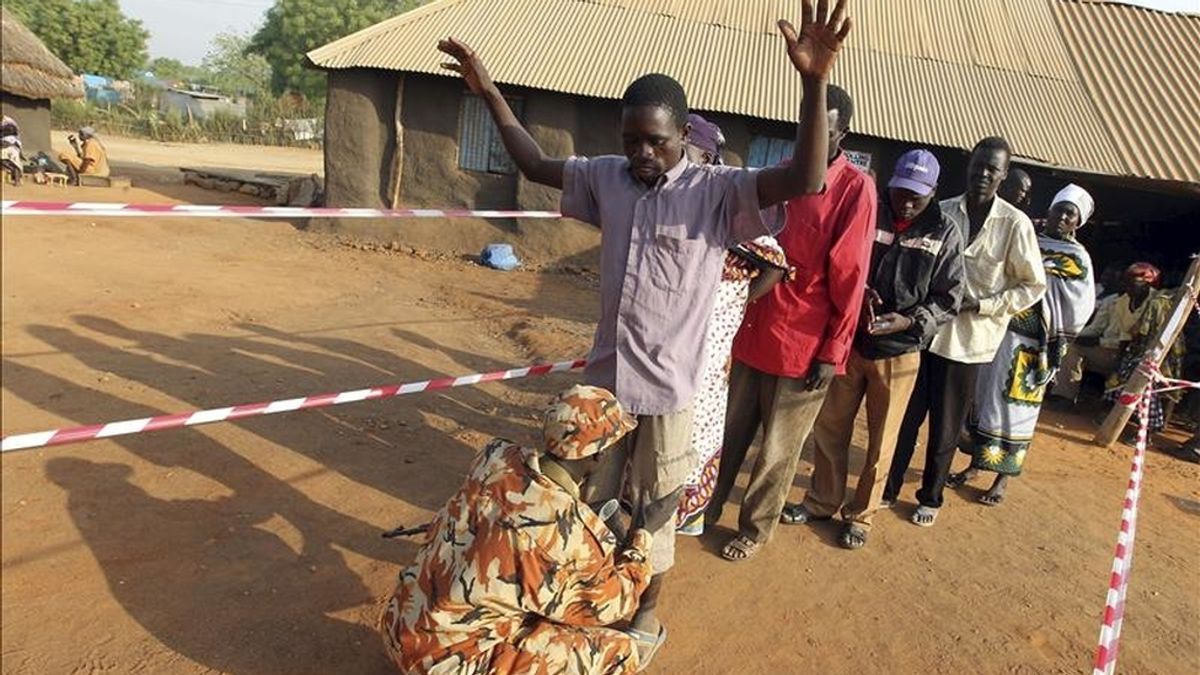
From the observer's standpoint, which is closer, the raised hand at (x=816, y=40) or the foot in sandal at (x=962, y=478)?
the raised hand at (x=816, y=40)

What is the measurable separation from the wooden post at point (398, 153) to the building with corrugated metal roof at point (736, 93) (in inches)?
0.8

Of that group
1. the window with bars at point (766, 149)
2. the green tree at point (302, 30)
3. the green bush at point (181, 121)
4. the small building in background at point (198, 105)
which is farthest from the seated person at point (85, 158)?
the green tree at point (302, 30)

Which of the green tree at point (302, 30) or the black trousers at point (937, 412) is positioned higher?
the green tree at point (302, 30)

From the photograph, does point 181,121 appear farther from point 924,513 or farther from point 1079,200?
point 924,513

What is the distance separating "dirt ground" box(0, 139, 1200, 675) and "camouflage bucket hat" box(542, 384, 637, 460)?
43.5 inches

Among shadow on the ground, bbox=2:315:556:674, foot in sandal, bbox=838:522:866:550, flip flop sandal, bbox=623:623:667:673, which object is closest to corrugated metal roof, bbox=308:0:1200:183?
shadow on the ground, bbox=2:315:556:674

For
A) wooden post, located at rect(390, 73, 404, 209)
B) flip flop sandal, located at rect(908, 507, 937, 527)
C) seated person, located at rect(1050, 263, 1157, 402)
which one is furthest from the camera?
wooden post, located at rect(390, 73, 404, 209)

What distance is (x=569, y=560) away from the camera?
2.05 meters

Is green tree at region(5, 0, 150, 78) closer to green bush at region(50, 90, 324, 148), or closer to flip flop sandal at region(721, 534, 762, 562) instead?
green bush at region(50, 90, 324, 148)

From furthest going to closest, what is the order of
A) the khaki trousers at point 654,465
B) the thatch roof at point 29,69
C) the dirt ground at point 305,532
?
1. the thatch roof at point 29,69
2. the khaki trousers at point 654,465
3. the dirt ground at point 305,532

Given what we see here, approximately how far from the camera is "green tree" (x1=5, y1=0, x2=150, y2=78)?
2932 cm

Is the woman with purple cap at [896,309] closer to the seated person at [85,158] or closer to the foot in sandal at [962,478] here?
the foot in sandal at [962,478]

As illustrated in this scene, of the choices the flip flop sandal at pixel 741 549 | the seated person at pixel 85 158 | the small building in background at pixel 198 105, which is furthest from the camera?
the small building in background at pixel 198 105

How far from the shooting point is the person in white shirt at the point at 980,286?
3609mm
